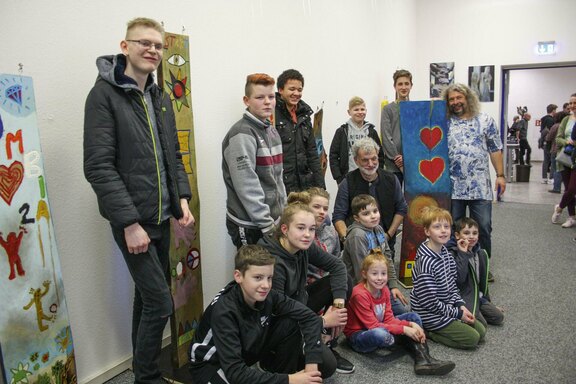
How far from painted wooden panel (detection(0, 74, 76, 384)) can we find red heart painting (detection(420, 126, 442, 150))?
8.16 ft

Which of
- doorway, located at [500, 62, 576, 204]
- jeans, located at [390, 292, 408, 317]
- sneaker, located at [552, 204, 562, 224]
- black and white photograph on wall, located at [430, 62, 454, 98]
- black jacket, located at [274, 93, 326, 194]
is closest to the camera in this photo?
jeans, located at [390, 292, 408, 317]

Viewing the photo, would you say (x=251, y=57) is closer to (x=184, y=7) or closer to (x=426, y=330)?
(x=184, y=7)

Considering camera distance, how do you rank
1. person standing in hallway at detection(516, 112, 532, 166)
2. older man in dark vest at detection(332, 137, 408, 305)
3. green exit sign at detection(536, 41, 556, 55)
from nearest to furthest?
1. older man in dark vest at detection(332, 137, 408, 305)
2. green exit sign at detection(536, 41, 556, 55)
3. person standing in hallway at detection(516, 112, 532, 166)

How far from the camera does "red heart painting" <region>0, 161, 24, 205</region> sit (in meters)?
1.60

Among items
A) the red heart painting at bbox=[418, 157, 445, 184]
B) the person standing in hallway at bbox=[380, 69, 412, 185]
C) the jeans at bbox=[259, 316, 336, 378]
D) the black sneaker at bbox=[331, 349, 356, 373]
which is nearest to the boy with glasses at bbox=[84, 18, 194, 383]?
the jeans at bbox=[259, 316, 336, 378]

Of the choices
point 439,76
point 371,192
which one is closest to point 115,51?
point 371,192

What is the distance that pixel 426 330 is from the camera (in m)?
2.56

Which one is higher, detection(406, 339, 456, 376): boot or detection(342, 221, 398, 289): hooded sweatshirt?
detection(342, 221, 398, 289): hooded sweatshirt

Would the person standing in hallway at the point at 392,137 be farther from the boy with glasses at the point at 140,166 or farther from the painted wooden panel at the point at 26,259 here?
the painted wooden panel at the point at 26,259

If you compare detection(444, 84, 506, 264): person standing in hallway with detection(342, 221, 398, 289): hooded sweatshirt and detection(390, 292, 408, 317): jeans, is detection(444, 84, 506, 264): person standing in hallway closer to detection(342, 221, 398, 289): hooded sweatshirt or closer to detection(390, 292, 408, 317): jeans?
detection(342, 221, 398, 289): hooded sweatshirt

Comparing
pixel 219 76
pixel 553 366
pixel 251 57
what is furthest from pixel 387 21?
pixel 553 366

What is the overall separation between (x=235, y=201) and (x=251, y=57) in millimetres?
1157

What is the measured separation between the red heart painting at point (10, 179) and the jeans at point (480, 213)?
8.90 ft

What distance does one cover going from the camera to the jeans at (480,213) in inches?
129
